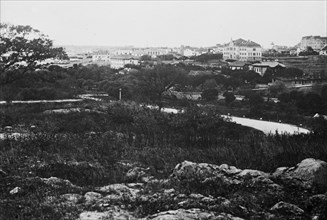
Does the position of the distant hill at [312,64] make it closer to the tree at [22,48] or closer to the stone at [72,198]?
the tree at [22,48]

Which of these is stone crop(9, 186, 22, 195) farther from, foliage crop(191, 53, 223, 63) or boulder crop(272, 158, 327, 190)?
foliage crop(191, 53, 223, 63)

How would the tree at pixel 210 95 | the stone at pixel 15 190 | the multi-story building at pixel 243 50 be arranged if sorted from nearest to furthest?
the stone at pixel 15 190, the tree at pixel 210 95, the multi-story building at pixel 243 50

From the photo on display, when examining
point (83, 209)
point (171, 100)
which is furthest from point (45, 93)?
point (83, 209)

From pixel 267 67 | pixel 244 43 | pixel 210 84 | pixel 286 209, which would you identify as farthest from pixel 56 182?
pixel 244 43

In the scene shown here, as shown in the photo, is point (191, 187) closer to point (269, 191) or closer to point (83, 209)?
point (269, 191)

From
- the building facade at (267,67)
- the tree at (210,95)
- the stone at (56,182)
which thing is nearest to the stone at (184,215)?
Answer: the stone at (56,182)

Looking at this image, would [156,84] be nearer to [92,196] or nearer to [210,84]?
[210,84]
